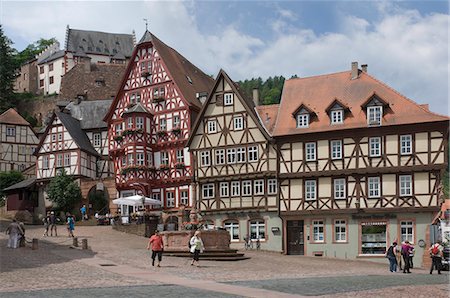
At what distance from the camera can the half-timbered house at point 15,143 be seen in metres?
76.2

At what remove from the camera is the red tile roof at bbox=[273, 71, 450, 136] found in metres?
42.7

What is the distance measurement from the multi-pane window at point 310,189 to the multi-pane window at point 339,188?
1.37m

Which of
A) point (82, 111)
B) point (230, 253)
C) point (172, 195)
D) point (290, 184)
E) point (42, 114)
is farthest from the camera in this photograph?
point (42, 114)

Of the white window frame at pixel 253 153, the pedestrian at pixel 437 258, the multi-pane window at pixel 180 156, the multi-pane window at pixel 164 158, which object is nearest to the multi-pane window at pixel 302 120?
the white window frame at pixel 253 153

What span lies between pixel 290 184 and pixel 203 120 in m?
8.12

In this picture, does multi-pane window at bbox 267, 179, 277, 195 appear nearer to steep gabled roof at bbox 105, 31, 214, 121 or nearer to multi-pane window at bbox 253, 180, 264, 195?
multi-pane window at bbox 253, 180, 264, 195

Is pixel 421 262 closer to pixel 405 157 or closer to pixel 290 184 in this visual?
pixel 405 157

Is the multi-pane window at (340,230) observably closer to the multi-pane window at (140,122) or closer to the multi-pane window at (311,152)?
the multi-pane window at (311,152)

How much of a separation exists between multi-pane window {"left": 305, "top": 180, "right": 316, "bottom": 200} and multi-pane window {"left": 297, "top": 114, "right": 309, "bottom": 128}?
367 cm

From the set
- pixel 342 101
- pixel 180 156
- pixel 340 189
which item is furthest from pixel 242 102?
pixel 340 189

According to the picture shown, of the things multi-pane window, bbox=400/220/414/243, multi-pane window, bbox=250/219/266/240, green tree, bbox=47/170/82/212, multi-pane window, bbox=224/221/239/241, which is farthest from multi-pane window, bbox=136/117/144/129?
multi-pane window, bbox=400/220/414/243

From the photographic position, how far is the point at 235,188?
47.4 meters

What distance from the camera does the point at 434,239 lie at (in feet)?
133

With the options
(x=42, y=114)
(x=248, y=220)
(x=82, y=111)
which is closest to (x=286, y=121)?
(x=248, y=220)
